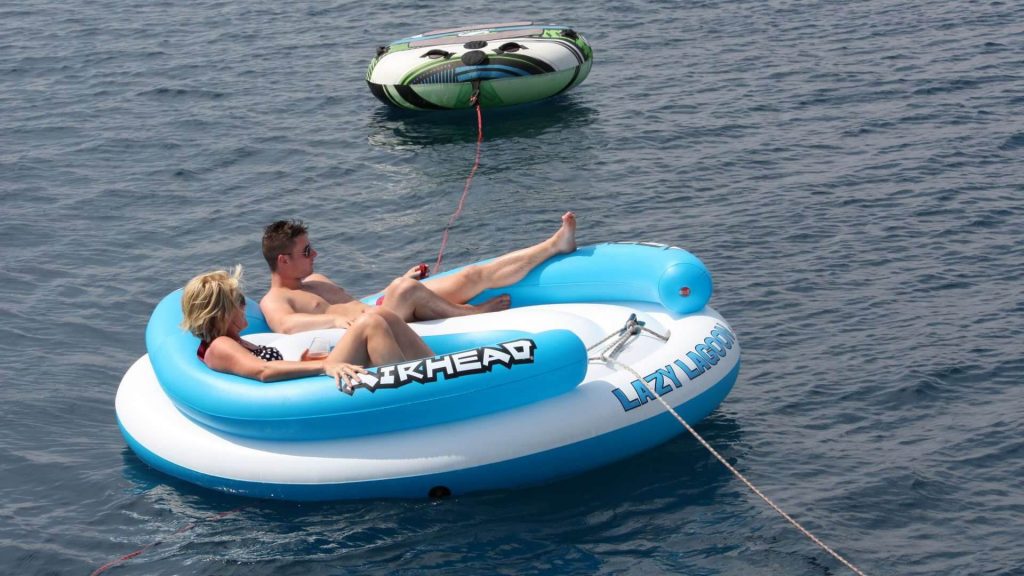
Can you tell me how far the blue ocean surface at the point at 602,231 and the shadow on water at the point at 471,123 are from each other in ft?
0.19

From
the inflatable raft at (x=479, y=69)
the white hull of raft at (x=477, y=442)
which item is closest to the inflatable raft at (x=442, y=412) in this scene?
the white hull of raft at (x=477, y=442)

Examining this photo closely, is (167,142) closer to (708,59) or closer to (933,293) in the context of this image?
(708,59)

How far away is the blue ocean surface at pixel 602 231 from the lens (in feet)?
22.5

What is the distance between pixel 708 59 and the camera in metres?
15.4

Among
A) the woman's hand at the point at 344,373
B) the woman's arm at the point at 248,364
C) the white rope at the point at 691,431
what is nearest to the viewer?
the white rope at the point at 691,431


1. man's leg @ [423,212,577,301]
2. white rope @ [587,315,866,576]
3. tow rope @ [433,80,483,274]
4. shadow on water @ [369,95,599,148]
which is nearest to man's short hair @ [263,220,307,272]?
man's leg @ [423,212,577,301]

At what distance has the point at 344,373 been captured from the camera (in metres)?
6.89

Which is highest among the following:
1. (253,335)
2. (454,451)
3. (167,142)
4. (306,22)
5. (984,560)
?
(306,22)

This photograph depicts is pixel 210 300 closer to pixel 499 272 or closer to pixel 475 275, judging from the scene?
pixel 475 275

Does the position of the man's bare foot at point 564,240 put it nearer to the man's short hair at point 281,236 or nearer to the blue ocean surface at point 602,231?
the blue ocean surface at point 602,231

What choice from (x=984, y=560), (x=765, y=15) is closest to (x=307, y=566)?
(x=984, y=560)

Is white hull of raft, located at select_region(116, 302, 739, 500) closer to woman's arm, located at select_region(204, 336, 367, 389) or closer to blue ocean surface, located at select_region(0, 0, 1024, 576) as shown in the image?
blue ocean surface, located at select_region(0, 0, 1024, 576)

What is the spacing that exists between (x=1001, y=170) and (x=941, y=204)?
1.06 metres

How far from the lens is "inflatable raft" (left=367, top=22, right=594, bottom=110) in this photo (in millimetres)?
13617
